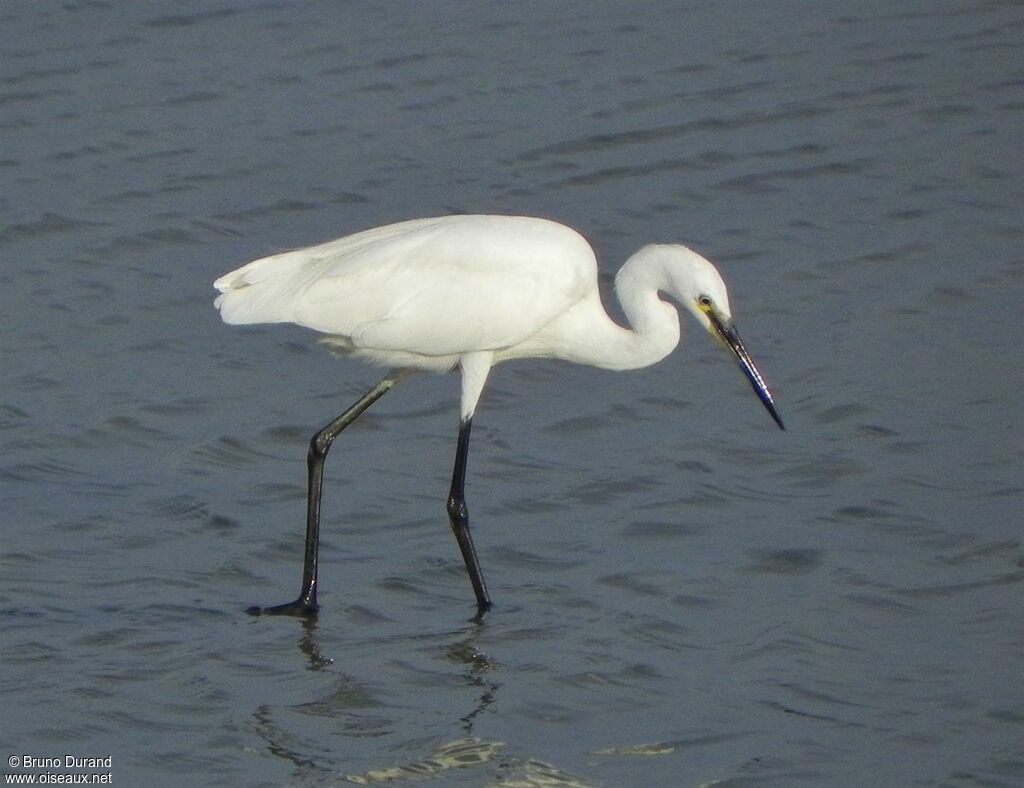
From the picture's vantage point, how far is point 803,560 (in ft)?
24.2

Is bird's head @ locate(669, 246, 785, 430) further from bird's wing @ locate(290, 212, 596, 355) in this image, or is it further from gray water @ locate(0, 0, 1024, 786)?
gray water @ locate(0, 0, 1024, 786)

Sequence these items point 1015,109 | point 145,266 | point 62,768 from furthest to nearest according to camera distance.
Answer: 1. point 1015,109
2. point 145,266
3. point 62,768

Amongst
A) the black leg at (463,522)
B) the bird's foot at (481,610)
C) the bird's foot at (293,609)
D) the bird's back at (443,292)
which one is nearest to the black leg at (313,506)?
the bird's foot at (293,609)

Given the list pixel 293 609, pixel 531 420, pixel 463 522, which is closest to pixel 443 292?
pixel 463 522

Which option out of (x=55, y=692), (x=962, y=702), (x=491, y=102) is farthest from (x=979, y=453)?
(x=491, y=102)

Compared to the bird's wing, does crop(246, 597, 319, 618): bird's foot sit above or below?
below

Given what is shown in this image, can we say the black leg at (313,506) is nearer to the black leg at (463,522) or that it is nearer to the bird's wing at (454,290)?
the bird's wing at (454,290)

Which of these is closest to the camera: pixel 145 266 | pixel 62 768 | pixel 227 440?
pixel 62 768

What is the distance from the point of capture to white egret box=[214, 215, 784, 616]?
7.50m

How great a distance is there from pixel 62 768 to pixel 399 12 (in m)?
10.9

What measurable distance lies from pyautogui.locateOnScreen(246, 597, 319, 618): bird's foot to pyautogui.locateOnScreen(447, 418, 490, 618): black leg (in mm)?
630

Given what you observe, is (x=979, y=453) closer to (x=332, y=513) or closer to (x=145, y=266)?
(x=332, y=513)

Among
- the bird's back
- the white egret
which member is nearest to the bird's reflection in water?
the white egret

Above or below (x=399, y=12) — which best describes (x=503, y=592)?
below
